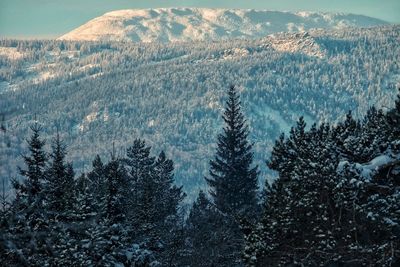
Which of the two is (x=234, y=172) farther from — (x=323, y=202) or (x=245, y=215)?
(x=323, y=202)

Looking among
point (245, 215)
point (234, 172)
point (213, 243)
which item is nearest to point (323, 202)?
point (245, 215)

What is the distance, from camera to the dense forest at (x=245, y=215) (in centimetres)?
464

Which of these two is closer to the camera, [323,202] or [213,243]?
[323,202]

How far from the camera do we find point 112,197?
85.0 ft

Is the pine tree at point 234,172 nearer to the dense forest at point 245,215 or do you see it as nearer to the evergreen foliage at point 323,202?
the dense forest at point 245,215

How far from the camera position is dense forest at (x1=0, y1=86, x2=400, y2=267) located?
4644 millimetres

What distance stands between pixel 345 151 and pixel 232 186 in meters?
30.7

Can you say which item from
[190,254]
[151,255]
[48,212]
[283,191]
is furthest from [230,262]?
[48,212]

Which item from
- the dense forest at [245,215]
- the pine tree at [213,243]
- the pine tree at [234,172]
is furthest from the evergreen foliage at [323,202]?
the pine tree at [234,172]

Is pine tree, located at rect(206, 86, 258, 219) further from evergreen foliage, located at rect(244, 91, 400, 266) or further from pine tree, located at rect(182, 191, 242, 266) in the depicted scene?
evergreen foliage, located at rect(244, 91, 400, 266)

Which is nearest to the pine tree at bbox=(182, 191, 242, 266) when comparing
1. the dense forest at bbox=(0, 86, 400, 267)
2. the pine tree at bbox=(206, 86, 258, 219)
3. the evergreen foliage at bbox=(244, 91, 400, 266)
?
the dense forest at bbox=(0, 86, 400, 267)

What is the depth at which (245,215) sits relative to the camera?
96.8 ft

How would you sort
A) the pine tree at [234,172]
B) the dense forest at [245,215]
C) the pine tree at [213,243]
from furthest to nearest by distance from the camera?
the pine tree at [234,172]
the pine tree at [213,243]
the dense forest at [245,215]

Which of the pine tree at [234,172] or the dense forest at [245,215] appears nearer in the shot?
the dense forest at [245,215]
